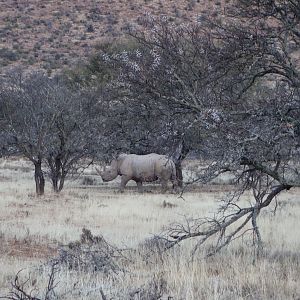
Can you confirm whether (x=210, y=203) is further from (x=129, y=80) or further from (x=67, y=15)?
(x=67, y=15)

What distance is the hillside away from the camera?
5009 cm

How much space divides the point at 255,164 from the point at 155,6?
44795 millimetres

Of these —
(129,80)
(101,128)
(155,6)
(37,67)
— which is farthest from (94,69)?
(129,80)

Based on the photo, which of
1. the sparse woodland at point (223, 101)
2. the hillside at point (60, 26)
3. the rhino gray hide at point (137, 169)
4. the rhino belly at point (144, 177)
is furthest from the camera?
the hillside at point (60, 26)

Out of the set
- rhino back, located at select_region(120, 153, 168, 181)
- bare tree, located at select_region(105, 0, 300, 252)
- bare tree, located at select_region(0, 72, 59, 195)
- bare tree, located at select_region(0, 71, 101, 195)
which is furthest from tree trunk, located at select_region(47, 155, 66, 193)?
bare tree, located at select_region(105, 0, 300, 252)

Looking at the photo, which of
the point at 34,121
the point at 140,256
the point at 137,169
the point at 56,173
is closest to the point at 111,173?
the point at 137,169

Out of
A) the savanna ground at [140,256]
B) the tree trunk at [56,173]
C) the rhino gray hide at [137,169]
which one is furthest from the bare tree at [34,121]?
the rhino gray hide at [137,169]

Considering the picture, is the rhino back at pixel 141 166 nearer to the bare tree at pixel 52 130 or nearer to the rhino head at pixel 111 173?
the rhino head at pixel 111 173

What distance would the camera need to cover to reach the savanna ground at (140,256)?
6.79 metres

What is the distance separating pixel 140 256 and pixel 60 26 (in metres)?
48.4

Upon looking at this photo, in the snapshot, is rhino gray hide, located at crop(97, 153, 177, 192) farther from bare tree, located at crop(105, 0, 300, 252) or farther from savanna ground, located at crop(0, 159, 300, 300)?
bare tree, located at crop(105, 0, 300, 252)

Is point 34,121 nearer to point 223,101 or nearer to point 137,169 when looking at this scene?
point 137,169

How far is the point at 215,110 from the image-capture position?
8391 mm

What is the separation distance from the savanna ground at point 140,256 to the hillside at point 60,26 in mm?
32403
